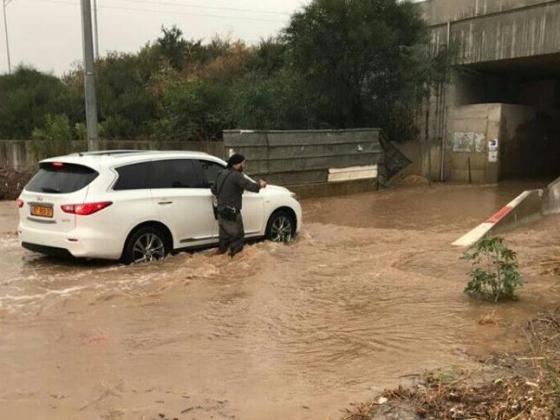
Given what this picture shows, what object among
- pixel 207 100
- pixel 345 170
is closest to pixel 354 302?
pixel 345 170

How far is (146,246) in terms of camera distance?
842 cm

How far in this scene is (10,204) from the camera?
16.2m

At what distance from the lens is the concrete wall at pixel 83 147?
63.1ft

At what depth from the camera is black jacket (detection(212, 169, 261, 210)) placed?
882 centimetres

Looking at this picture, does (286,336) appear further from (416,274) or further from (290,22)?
(290,22)

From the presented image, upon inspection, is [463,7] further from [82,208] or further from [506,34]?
[82,208]

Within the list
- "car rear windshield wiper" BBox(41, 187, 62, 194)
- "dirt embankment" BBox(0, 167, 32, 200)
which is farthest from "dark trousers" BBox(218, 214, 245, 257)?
"dirt embankment" BBox(0, 167, 32, 200)

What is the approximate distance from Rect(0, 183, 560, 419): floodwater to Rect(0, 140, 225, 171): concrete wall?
9.67 m

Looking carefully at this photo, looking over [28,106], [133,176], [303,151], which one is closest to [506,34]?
[303,151]

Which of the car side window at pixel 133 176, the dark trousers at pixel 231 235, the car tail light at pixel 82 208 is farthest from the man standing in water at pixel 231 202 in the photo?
the car tail light at pixel 82 208

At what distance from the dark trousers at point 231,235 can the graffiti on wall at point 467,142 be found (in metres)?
15.0

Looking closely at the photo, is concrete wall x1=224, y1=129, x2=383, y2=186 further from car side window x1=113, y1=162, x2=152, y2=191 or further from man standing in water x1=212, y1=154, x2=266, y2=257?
car side window x1=113, y1=162, x2=152, y2=191

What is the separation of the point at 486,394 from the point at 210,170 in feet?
20.7

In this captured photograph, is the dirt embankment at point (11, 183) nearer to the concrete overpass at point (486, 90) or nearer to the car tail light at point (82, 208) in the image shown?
the car tail light at point (82, 208)
